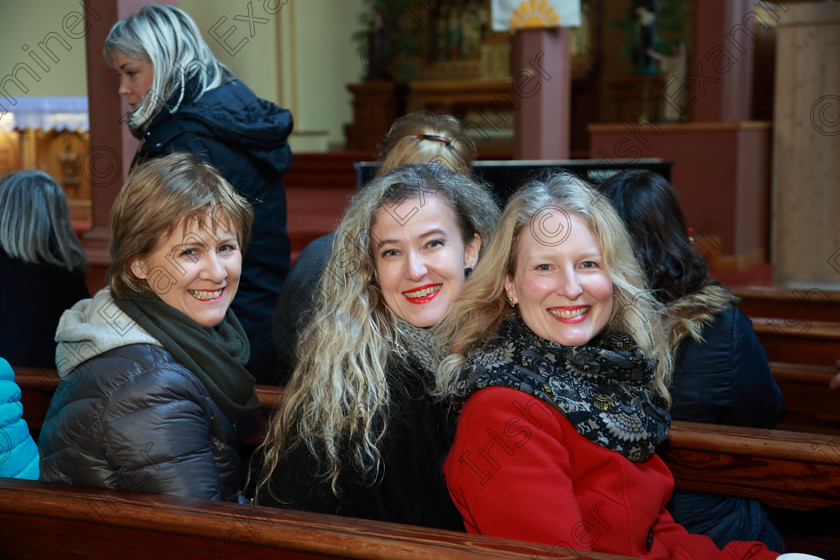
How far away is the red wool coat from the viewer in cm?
149

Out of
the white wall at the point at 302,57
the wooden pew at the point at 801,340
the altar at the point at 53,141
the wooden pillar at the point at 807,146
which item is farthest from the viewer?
the white wall at the point at 302,57

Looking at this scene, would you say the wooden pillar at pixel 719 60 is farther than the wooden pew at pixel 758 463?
Yes

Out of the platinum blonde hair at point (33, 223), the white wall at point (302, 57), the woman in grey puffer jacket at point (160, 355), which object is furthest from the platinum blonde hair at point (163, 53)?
the white wall at point (302, 57)

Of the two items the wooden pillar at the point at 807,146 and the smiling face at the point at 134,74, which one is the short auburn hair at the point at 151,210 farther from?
the wooden pillar at the point at 807,146

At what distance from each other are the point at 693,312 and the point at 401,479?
Result: 0.94 m

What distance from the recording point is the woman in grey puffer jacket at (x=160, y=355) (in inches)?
64.6


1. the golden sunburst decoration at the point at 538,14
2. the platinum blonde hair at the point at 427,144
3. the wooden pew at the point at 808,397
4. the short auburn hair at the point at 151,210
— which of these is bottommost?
the wooden pew at the point at 808,397

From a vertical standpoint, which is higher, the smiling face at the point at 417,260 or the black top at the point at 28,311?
the smiling face at the point at 417,260

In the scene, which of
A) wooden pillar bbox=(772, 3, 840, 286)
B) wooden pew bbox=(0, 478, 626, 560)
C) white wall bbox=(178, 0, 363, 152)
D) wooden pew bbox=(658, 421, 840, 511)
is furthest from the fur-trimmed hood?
white wall bbox=(178, 0, 363, 152)

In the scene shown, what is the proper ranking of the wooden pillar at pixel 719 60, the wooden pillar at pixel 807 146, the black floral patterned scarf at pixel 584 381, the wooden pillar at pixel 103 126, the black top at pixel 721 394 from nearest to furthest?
the black floral patterned scarf at pixel 584 381
the black top at pixel 721 394
the wooden pillar at pixel 103 126
the wooden pillar at pixel 807 146
the wooden pillar at pixel 719 60

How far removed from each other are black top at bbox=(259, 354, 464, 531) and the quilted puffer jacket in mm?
190

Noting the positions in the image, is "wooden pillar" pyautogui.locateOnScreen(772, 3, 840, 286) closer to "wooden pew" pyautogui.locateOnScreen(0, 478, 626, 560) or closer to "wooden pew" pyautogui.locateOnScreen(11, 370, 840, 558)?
"wooden pew" pyautogui.locateOnScreen(11, 370, 840, 558)

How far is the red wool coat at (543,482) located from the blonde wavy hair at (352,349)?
23 cm

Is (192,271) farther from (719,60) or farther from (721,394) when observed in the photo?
(719,60)
